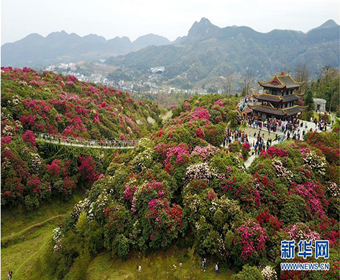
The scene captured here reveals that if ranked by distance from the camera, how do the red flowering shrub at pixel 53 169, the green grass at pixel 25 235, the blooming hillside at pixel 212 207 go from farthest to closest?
the red flowering shrub at pixel 53 169 → the green grass at pixel 25 235 → the blooming hillside at pixel 212 207

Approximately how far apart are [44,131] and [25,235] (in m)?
12.3

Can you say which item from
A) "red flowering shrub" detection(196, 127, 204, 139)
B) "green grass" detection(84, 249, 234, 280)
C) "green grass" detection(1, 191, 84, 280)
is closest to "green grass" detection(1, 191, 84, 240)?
"green grass" detection(1, 191, 84, 280)

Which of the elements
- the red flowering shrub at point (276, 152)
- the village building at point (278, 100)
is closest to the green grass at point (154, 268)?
the red flowering shrub at point (276, 152)

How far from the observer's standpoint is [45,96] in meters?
36.2

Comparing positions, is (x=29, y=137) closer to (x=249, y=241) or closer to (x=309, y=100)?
(x=249, y=241)

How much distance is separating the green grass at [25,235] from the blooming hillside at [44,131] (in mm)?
1024

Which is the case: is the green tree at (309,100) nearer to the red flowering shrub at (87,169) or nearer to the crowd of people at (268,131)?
the crowd of people at (268,131)

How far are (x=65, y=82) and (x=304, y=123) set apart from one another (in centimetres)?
3893

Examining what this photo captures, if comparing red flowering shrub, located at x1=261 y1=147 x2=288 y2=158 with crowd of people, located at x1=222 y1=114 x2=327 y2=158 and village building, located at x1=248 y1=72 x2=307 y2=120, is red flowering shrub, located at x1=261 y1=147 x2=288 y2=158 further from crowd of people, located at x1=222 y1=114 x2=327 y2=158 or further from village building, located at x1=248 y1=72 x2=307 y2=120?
village building, located at x1=248 y1=72 x2=307 y2=120

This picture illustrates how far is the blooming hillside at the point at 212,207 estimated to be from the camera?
13.4 m

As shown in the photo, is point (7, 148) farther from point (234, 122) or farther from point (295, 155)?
point (295, 155)

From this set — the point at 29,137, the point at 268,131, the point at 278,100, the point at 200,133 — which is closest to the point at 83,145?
the point at 29,137

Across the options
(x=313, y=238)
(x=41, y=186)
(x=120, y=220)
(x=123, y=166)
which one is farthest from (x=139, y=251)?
(x=41, y=186)

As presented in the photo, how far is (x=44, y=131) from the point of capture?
101 feet
